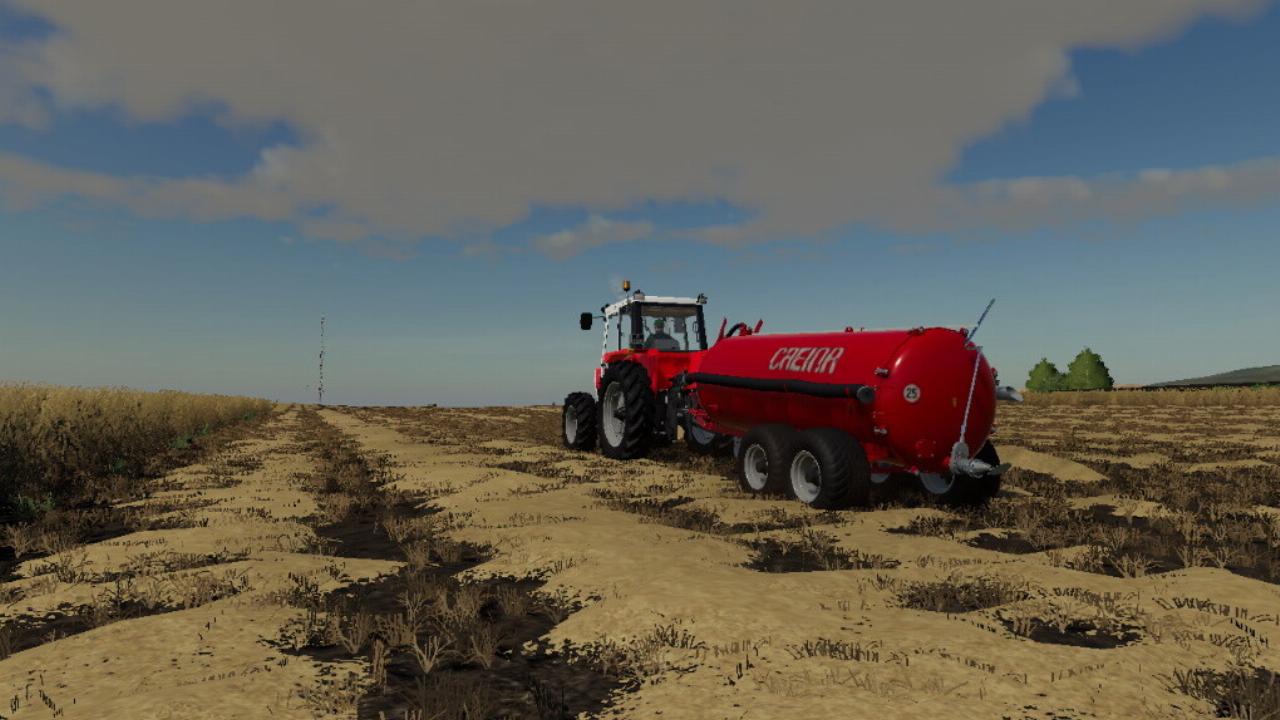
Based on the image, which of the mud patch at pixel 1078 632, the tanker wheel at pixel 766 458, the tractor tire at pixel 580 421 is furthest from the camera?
the tractor tire at pixel 580 421

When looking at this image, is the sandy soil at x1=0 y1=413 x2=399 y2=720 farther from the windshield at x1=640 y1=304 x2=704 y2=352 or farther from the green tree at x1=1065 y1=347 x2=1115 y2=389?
the green tree at x1=1065 y1=347 x2=1115 y2=389

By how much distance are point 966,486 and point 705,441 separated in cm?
485

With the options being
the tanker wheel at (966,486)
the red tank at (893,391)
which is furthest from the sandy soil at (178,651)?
the tanker wheel at (966,486)

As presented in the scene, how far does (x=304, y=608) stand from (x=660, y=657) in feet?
7.19

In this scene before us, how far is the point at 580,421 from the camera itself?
13883 mm

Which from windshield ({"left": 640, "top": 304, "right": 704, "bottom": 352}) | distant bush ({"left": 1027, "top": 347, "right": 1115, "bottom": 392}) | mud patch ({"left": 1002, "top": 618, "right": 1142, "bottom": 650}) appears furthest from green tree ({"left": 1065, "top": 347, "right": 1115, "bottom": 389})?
mud patch ({"left": 1002, "top": 618, "right": 1142, "bottom": 650})

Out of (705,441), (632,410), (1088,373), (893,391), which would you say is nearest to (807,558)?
(893,391)

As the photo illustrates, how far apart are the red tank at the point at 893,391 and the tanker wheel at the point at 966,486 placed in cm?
21

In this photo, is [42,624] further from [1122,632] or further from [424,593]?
[1122,632]

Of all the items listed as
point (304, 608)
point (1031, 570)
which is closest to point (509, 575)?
point (304, 608)

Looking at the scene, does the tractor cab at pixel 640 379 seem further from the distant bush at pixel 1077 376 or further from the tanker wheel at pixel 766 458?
the distant bush at pixel 1077 376

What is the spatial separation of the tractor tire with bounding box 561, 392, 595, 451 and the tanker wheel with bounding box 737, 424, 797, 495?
5.13 metres

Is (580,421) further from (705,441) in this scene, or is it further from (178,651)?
(178,651)

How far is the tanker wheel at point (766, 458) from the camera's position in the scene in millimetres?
8375
